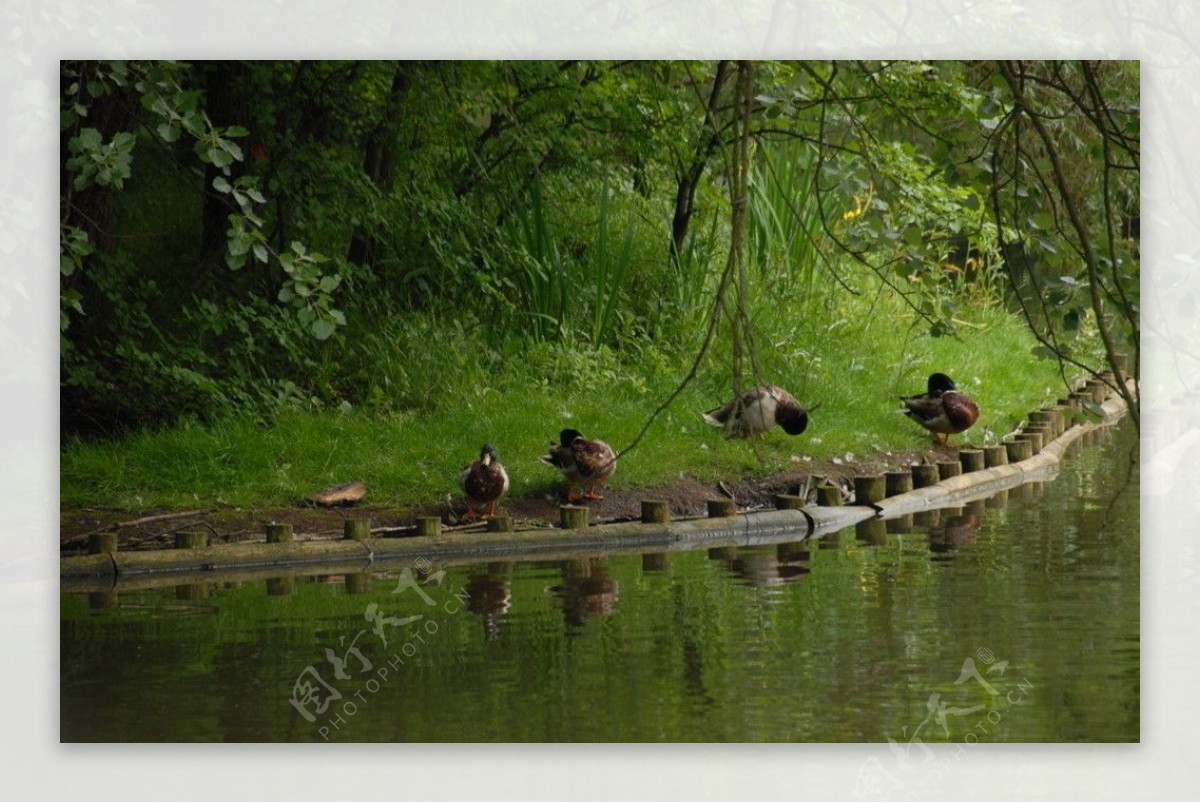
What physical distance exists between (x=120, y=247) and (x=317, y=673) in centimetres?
269

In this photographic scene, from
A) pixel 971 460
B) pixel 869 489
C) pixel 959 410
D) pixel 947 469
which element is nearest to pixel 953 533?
pixel 869 489

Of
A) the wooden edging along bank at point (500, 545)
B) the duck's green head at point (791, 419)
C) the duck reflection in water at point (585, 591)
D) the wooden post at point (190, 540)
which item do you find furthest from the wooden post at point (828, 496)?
the wooden post at point (190, 540)

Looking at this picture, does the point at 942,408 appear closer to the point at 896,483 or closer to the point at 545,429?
the point at 896,483

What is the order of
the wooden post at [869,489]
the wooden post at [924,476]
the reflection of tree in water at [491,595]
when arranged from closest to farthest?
1. the reflection of tree in water at [491,595]
2. the wooden post at [869,489]
3. the wooden post at [924,476]

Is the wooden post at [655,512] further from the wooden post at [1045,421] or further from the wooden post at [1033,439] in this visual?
the wooden post at [1045,421]

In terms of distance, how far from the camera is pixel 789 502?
5590 millimetres

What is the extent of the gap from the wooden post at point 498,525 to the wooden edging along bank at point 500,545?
0.06 ft

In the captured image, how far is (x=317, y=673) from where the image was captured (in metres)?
3.84

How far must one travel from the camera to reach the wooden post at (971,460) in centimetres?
657

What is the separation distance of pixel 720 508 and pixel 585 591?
38.2 inches

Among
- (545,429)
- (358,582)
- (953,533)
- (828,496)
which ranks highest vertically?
(545,429)

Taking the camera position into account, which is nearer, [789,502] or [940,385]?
[789,502]

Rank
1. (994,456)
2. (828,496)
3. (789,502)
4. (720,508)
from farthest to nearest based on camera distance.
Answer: (994,456) → (828,496) → (789,502) → (720,508)

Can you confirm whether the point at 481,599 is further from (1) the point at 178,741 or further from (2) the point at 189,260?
(2) the point at 189,260
